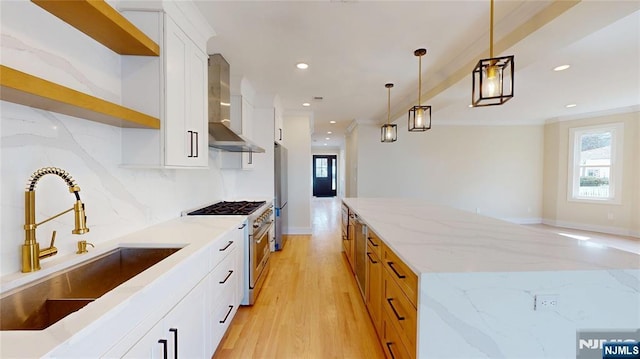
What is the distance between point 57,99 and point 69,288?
0.88 m

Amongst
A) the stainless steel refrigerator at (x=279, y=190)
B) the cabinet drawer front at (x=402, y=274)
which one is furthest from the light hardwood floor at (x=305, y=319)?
the cabinet drawer front at (x=402, y=274)

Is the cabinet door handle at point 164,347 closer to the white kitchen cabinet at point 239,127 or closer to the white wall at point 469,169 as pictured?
the white kitchen cabinet at point 239,127

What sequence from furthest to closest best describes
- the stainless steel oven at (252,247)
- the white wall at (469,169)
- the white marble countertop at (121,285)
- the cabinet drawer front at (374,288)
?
the white wall at (469,169), the stainless steel oven at (252,247), the cabinet drawer front at (374,288), the white marble countertop at (121,285)

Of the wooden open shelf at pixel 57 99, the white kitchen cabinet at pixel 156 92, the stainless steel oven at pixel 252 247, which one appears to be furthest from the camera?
the stainless steel oven at pixel 252 247

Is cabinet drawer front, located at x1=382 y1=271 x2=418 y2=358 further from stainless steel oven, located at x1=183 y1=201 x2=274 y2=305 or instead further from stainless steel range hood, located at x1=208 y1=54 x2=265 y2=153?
stainless steel range hood, located at x1=208 y1=54 x2=265 y2=153

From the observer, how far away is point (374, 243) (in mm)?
2135

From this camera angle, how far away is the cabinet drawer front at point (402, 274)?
1268 mm

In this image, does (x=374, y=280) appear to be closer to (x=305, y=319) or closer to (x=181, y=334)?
(x=305, y=319)

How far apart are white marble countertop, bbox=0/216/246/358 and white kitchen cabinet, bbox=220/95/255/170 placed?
62.0 inches

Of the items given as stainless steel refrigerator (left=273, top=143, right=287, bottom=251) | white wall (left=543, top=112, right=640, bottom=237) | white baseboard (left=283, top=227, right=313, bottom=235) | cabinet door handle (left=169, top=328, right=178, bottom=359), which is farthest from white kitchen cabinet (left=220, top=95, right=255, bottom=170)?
white wall (left=543, top=112, right=640, bottom=237)

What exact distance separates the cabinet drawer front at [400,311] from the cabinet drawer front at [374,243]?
8.2 inches

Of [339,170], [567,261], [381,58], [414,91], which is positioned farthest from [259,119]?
[339,170]

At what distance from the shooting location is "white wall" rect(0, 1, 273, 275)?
1132mm

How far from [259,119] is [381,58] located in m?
2.28
